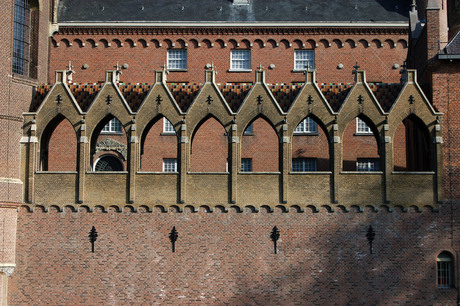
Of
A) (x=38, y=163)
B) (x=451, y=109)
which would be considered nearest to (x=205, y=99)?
(x=38, y=163)

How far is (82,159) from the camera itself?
35281mm

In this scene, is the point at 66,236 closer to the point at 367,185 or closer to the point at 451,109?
the point at 367,185

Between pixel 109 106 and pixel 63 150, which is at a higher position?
pixel 109 106

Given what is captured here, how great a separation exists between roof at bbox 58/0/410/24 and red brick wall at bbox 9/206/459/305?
17761 millimetres

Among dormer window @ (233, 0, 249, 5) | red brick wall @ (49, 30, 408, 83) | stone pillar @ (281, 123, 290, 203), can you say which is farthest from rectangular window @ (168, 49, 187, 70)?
stone pillar @ (281, 123, 290, 203)

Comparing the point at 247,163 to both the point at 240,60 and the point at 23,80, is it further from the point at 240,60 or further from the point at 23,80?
the point at 23,80

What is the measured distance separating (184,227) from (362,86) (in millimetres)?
10403

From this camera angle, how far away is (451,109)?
115ft

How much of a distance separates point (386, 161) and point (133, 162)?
1151 centimetres

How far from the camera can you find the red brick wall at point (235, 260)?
111ft

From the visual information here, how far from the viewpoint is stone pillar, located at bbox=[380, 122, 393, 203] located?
113ft

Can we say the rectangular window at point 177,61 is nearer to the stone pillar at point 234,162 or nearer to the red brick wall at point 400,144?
the red brick wall at point 400,144

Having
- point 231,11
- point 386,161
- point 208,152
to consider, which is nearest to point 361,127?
point 208,152

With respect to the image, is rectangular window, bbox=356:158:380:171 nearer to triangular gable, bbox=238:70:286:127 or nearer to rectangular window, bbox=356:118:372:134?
rectangular window, bbox=356:118:372:134
